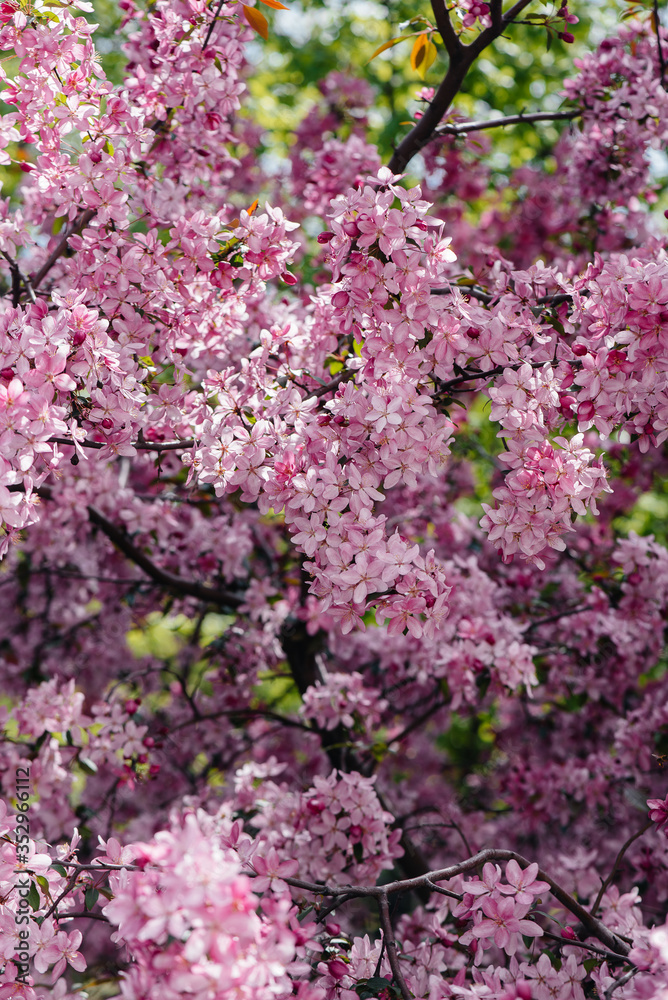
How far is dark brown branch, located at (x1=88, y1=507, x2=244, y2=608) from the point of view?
3.41 m

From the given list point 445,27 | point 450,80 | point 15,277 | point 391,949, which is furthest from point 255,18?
point 391,949

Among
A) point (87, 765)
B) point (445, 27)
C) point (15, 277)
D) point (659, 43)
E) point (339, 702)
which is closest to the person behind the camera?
point (445, 27)

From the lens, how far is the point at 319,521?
2037 mm

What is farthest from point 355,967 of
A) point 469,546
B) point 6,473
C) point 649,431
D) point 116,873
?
point 469,546

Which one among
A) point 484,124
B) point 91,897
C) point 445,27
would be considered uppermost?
point 445,27

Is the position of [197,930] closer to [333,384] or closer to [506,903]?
[506,903]

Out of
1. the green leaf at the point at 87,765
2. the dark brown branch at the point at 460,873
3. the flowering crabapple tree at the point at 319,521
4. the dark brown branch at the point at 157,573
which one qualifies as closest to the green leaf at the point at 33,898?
the flowering crabapple tree at the point at 319,521

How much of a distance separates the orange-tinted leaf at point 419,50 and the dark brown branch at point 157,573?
2.13 m

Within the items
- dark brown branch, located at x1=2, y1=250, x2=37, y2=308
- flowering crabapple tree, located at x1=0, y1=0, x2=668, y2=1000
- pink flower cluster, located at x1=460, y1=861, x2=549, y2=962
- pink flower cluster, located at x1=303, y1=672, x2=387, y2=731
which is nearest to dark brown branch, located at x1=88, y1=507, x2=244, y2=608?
flowering crabapple tree, located at x1=0, y1=0, x2=668, y2=1000

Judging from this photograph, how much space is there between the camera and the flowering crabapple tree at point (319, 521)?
185 centimetres

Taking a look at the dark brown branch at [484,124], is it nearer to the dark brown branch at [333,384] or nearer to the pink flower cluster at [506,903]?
the dark brown branch at [333,384]

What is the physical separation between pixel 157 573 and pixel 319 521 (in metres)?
1.71

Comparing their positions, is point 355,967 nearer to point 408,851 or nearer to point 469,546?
point 408,851

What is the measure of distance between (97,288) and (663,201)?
5.40 meters
